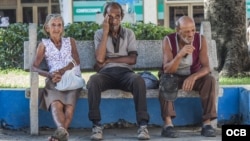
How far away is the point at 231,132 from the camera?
12.0 feet

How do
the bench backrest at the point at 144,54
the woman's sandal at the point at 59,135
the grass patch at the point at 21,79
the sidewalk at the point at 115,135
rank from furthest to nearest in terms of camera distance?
1. the grass patch at the point at 21,79
2. the bench backrest at the point at 144,54
3. the sidewalk at the point at 115,135
4. the woman's sandal at the point at 59,135

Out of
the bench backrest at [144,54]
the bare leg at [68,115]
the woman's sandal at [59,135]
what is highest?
the bench backrest at [144,54]

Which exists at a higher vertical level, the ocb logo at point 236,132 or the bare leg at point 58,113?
the ocb logo at point 236,132

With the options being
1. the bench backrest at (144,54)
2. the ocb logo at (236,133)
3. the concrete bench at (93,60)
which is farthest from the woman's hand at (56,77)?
the ocb logo at (236,133)

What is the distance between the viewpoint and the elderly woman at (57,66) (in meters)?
5.89

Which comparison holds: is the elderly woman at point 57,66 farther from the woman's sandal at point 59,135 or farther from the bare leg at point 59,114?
the woman's sandal at point 59,135

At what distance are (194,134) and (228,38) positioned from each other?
3.66m

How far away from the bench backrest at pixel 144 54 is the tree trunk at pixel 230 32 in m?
2.94

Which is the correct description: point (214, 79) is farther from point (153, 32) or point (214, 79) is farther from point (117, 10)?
point (153, 32)

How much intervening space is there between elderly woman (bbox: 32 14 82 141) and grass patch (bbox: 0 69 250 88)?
1.65 m

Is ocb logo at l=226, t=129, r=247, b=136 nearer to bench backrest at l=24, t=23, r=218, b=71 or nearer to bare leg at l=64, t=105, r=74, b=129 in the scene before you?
bare leg at l=64, t=105, r=74, b=129

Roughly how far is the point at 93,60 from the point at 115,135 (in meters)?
0.95

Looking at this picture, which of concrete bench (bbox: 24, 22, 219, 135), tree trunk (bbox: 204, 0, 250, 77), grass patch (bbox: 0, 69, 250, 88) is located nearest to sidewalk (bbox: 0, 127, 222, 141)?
concrete bench (bbox: 24, 22, 219, 135)

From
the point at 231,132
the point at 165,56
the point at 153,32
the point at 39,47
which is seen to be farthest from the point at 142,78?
the point at 153,32
